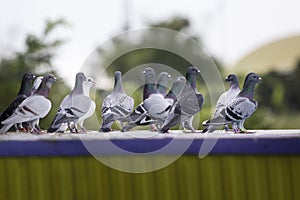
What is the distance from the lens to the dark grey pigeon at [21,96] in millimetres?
4203

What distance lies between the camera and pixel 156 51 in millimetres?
15617

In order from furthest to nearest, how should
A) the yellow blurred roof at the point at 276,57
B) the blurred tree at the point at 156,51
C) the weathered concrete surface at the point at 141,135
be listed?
the yellow blurred roof at the point at 276,57 < the blurred tree at the point at 156,51 < the weathered concrete surface at the point at 141,135

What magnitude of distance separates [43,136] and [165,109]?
0.71 m

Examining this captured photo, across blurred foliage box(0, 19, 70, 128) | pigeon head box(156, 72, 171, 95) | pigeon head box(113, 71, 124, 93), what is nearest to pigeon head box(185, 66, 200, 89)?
pigeon head box(156, 72, 171, 95)

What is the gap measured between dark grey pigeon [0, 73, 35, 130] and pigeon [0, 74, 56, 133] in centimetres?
4

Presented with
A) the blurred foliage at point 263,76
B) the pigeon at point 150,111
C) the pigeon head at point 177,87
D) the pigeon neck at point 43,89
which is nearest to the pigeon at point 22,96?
the pigeon neck at point 43,89

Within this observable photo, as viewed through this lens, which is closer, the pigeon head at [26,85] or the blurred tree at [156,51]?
the pigeon head at [26,85]

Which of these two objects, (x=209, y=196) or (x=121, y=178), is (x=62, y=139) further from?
(x=209, y=196)

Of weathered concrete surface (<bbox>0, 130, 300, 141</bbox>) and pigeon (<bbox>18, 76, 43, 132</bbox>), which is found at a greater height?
pigeon (<bbox>18, 76, 43, 132</bbox>)

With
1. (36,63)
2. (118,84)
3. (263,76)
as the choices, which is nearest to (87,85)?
(118,84)

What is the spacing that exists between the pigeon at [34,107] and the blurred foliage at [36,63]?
3.09m

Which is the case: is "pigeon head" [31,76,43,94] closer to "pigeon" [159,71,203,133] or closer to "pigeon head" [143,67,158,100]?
"pigeon head" [143,67,158,100]

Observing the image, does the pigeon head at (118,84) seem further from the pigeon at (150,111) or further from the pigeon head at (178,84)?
the pigeon head at (178,84)

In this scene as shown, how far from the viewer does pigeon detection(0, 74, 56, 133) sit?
414 cm
